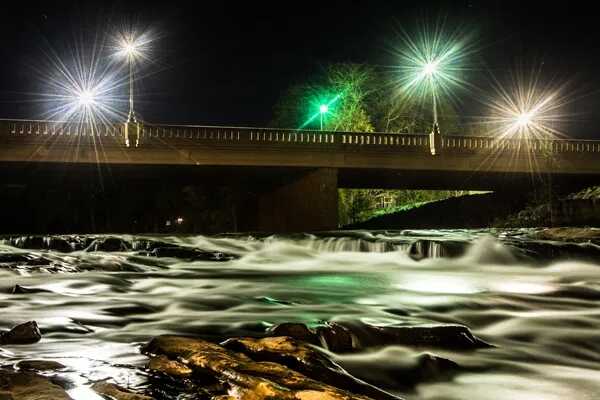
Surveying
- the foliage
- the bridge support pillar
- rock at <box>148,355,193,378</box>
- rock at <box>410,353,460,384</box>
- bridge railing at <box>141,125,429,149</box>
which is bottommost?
rock at <box>410,353,460,384</box>

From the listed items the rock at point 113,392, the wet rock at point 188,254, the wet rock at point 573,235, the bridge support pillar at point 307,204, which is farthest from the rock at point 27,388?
the bridge support pillar at point 307,204

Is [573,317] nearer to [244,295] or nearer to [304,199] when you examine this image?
[244,295]

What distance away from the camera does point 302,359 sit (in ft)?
16.4

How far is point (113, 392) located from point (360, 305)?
6.04 metres

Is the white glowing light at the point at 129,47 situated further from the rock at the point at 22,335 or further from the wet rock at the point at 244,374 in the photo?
the wet rock at the point at 244,374

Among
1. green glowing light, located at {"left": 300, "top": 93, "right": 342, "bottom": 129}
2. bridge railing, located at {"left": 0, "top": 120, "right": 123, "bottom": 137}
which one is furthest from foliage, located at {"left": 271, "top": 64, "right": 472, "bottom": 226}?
bridge railing, located at {"left": 0, "top": 120, "right": 123, "bottom": 137}

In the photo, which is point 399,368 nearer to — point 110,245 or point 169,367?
point 169,367

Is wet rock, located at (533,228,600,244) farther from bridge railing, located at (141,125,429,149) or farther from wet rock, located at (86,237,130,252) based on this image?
wet rock, located at (86,237,130,252)

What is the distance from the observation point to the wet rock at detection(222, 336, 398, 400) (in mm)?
4746

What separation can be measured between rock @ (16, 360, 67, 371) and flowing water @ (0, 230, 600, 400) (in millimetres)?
147

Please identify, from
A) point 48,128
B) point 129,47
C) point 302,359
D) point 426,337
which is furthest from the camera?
point 129,47

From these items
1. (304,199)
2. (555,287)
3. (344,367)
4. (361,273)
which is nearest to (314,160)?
(304,199)

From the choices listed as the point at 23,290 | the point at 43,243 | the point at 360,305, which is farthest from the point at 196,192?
the point at 360,305

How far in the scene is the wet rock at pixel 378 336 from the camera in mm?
6469
